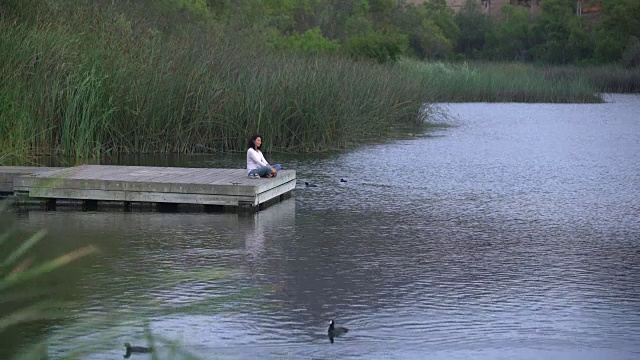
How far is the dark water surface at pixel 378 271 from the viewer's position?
262 inches

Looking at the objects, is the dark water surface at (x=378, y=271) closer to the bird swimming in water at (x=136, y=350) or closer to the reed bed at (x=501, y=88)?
the bird swimming in water at (x=136, y=350)

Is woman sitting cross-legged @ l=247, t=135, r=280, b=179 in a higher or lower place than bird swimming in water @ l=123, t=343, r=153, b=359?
higher

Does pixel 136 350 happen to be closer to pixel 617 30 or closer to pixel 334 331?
pixel 334 331

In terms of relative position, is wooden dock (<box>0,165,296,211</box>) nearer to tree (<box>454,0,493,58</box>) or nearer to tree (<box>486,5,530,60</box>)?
tree (<box>486,5,530,60</box>)

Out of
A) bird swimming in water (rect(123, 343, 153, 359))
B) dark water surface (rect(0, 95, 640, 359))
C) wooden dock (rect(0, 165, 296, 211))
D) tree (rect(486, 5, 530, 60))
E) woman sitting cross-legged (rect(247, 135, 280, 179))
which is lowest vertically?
dark water surface (rect(0, 95, 640, 359))

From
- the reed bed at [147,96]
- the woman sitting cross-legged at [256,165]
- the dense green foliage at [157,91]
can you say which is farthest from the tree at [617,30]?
the woman sitting cross-legged at [256,165]

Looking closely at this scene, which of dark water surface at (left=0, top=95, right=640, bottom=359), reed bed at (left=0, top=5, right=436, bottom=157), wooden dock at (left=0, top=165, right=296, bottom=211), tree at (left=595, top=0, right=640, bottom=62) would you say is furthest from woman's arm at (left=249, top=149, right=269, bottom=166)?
tree at (left=595, top=0, right=640, bottom=62)

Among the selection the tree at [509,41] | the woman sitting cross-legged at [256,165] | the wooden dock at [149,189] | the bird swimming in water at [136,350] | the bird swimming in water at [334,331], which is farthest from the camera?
the tree at [509,41]

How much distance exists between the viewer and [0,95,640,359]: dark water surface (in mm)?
6660

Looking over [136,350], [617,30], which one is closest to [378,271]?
[136,350]

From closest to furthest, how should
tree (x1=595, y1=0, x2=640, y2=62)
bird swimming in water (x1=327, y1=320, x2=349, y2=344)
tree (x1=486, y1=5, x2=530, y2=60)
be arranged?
bird swimming in water (x1=327, y1=320, x2=349, y2=344)
tree (x1=595, y1=0, x2=640, y2=62)
tree (x1=486, y1=5, x2=530, y2=60)

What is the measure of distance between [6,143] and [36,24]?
14.5 feet

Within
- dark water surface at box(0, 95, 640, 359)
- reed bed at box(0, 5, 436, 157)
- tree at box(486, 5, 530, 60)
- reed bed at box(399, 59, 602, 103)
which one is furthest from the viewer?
tree at box(486, 5, 530, 60)

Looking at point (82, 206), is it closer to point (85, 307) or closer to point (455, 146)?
point (85, 307)
